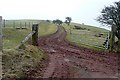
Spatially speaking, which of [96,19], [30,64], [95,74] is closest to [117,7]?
[96,19]

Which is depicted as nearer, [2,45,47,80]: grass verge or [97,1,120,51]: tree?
[2,45,47,80]: grass verge

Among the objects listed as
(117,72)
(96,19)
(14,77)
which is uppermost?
(96,19)

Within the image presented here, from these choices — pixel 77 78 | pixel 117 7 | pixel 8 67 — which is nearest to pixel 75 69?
pixel 77 78

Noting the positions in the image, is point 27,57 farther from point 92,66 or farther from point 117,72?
point 117,72

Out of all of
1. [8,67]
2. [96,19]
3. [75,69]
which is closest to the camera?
[8,67]

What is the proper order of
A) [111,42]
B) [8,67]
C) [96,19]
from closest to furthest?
1. [8,67]
2. [111,42]
3. [96,19]

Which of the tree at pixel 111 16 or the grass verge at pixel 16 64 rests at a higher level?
the tree at pixel 111 16

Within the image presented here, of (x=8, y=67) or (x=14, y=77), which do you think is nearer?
(x=14, y=77)

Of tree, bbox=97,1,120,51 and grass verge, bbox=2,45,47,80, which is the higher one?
tree, bbox=97,1,120,51

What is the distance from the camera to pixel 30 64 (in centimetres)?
862

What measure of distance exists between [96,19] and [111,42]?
605cm

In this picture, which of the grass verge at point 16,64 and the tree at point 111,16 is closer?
the grass verge at point 16,64

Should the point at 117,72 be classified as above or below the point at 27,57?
below

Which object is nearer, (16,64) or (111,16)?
(16,64)
